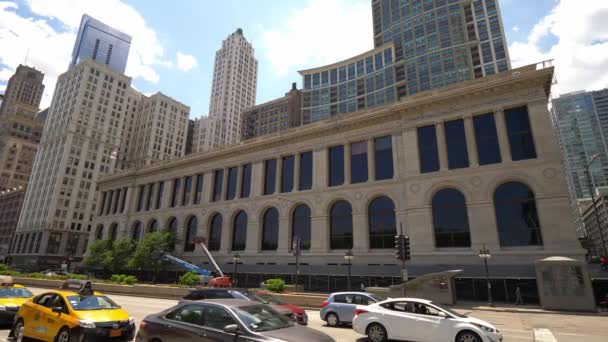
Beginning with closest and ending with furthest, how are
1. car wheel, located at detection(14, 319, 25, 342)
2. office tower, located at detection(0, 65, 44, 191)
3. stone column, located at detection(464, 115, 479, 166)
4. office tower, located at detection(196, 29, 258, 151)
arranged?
1. car wheel, located at detection(14, 319, 25, 342)
2. stone column, located at detection(464, 115, 479, 166)
3. office tower, located at detection(0, 65, 44, 191)
4. office tower, located at detection(196, 29, 258, 151)

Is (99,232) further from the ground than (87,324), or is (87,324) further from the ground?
(99,232)

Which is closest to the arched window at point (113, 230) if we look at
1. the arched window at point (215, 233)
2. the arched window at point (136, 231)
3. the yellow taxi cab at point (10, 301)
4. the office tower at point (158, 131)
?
the arched window at point (136, 231)

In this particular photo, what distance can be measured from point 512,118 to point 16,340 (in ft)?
122

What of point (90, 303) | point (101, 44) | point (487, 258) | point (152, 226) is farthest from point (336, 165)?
point (101, 44)

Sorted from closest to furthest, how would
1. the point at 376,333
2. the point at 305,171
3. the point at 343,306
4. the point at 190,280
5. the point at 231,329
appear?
the point at 231,329, the point at 376,333, the point at 343,306, the point at 190,280, the point at 305,171

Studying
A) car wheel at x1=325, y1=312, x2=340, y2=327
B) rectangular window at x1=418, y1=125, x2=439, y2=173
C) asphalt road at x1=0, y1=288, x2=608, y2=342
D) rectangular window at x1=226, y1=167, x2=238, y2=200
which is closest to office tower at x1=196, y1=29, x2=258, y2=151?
rectangular window at x1=226, y1=167, x2=238, y2=200

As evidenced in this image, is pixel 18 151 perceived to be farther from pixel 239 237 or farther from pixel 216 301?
pixel 216 301

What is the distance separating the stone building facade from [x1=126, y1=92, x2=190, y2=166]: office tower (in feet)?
243

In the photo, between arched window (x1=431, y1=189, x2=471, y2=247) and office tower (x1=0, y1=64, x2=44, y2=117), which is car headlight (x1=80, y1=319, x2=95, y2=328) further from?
Answer: office tower (x1=0, y1=64, x2=44, y2=117)

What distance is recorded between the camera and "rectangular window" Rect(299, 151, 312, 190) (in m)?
42.0

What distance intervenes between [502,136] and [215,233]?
37834mm

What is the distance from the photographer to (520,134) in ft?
101

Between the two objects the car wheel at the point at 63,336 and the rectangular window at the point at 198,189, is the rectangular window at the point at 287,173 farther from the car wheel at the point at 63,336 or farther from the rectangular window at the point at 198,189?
the car wheel at the point at 63,336

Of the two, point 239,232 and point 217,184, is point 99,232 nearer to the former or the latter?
point 217,184
